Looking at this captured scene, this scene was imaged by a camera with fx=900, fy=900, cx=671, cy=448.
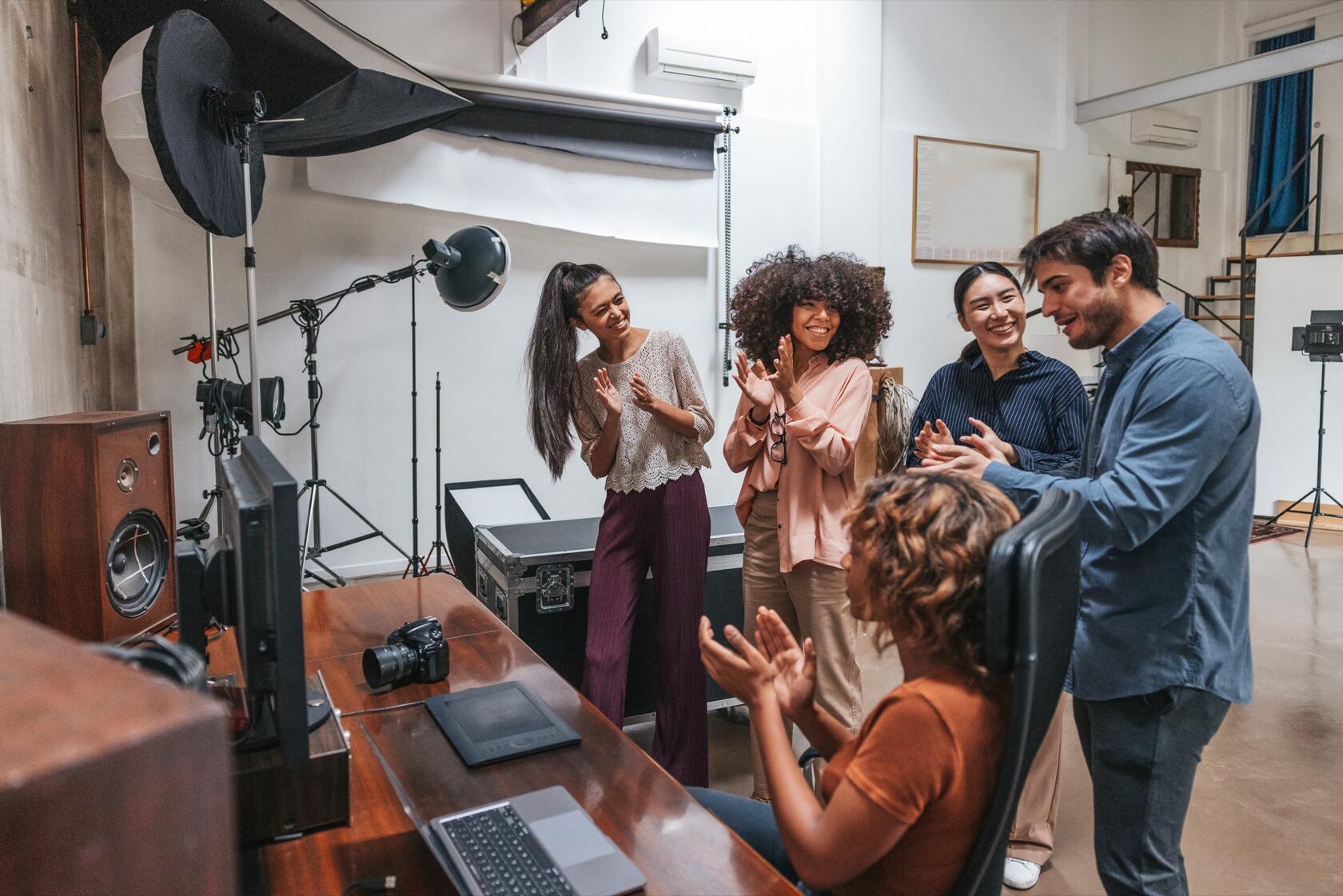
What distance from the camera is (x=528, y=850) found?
1015 mm

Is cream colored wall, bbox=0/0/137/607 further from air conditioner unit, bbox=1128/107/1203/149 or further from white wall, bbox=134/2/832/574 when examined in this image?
air conditioner unit, bbox=1128/107/1203/149

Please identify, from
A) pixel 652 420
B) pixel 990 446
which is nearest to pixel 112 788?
pixel 990 446

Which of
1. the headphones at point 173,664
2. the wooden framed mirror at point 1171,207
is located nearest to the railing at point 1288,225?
the wooden framed mirror at point 1171,207

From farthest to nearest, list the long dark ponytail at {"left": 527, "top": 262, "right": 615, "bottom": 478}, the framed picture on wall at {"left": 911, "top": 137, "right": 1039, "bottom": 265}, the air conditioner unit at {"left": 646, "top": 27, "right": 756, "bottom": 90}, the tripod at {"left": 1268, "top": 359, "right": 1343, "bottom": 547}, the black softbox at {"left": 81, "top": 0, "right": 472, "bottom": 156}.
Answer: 1. the framed picture on wall at {"left": 911, "top": 137, "right": 1039, "bottom": 265}
2. the tripod at {"left": 1268, "top": 359, "right": 1343, "bottom": 547}
3. the air conditioner unit at {"left": 646, "top": 27, "right": 756, "bottom": 90}
4. the black softbox at {"left": 81, "top": 0, "right": 472, "bottom": 156}
5. the long dark ponytail at {"left": 527, "top": 262, "right": 615, "bottom": 478}

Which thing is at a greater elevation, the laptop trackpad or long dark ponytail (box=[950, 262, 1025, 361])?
A: long dark ponytail (box=[950, 262, 1025, 361])

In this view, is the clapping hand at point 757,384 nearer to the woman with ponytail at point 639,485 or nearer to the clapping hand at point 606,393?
the woman with ponytail at point 639,485

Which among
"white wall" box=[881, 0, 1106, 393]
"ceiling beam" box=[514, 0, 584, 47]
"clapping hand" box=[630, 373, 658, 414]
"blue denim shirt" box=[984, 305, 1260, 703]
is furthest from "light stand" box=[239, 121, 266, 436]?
"white wall" box=[881, 0, 1106, 393]

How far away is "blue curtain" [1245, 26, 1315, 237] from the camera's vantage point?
730 centimetres

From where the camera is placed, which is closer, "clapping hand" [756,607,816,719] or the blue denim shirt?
"clapping hand" [756,607,816,719]

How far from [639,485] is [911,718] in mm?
1451

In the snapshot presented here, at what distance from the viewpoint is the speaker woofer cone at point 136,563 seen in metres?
1.69

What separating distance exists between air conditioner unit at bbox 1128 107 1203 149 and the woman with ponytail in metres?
6.15

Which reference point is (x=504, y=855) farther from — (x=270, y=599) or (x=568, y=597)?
(x=568, y=597)

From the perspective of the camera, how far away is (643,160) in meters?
4.93
